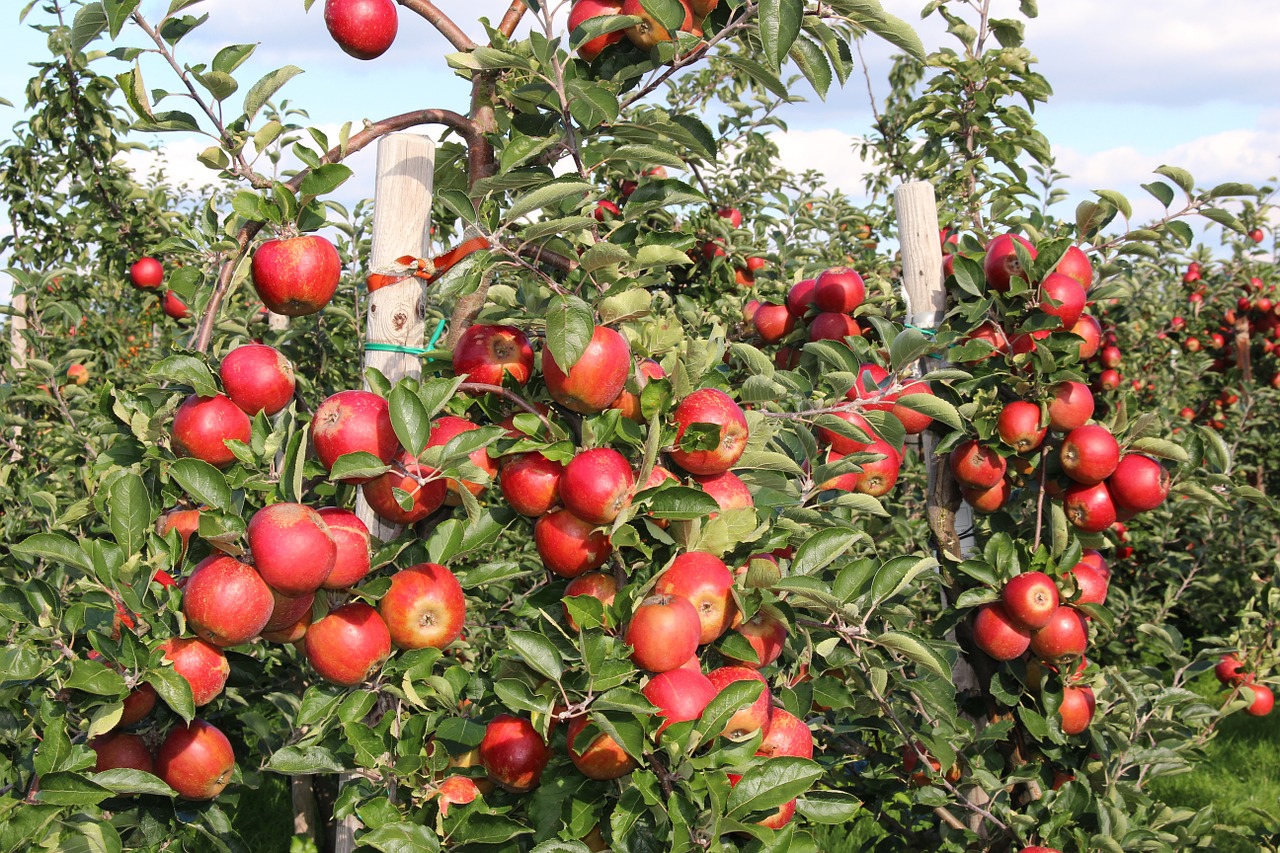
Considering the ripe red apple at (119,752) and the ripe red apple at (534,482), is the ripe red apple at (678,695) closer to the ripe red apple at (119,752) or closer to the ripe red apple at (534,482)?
the ripe red apple at (534,482)

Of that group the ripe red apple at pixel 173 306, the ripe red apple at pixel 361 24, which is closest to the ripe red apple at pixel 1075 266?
the ripe red apple at pixel 361 24

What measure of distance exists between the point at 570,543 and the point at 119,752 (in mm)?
759

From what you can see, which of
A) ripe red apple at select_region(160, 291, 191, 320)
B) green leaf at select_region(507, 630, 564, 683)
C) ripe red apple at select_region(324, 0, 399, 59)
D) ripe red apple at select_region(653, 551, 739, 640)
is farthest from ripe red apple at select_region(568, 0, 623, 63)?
ripe red apple at select_region(160, 291, 191, 320)

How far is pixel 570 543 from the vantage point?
1479 mm

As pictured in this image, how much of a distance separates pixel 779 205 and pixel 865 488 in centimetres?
218

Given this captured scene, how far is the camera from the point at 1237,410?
A: 5.72 metres

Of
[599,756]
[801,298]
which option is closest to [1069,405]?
[801,298]

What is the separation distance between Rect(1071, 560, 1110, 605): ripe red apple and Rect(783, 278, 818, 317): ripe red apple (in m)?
0.94

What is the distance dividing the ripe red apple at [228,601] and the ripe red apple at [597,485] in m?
0.44

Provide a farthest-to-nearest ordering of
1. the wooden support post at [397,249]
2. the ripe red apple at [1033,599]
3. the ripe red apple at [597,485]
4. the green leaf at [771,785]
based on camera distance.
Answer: the ripe red apple at [1033,599]
the wooden support post at [397,249]
the ripe red apple at [597,485]
the green leaf at [771,785]

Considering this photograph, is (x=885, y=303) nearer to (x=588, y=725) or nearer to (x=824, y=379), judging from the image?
(x=824, y=379)

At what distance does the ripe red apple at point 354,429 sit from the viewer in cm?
141

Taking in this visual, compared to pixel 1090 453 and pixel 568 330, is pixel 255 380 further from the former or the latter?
pixel 1090 453

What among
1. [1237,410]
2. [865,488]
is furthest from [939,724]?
[1237,410]
